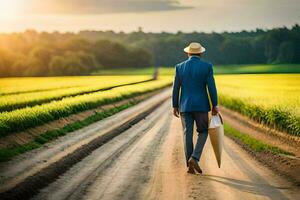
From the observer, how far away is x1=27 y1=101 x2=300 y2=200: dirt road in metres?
8.05

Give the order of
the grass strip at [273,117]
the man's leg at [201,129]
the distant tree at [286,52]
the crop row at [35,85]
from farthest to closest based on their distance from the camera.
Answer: the distant tree at [286,52] < the crop row at [35,85] < the grass strip at [273,117] < the man's leg at [201,129]

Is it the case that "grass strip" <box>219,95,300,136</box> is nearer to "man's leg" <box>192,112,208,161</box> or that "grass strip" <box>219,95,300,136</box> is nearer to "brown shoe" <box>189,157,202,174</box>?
"man's leg" <box>192,112,208,161</box>

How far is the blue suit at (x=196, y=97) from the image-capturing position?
33.3 feet

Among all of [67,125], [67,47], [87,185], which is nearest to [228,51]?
[67,47]

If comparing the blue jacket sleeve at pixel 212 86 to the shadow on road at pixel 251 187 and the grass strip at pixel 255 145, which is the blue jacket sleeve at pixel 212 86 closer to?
the shadow on road at pixel 251 187

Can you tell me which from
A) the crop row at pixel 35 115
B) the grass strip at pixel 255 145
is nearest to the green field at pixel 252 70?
the crop row at pixel 35 115

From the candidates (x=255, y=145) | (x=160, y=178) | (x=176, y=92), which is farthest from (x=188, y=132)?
(x=255, y=145)

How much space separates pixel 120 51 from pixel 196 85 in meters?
149

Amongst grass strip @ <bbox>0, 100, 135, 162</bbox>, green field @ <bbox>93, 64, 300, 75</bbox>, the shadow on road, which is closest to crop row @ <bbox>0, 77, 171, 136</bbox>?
grass strip @ <bbox>0, 100, 135, 162</bbox>

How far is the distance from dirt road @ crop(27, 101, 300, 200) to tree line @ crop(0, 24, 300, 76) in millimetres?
94098

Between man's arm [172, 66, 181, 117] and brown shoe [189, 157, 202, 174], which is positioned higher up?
man's arm [172, 66, 181, 117]

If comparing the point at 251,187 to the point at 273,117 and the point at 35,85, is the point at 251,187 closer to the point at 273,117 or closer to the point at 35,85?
the point at 273,117

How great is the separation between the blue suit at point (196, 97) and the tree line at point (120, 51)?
315 feet

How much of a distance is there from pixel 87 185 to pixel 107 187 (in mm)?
381
